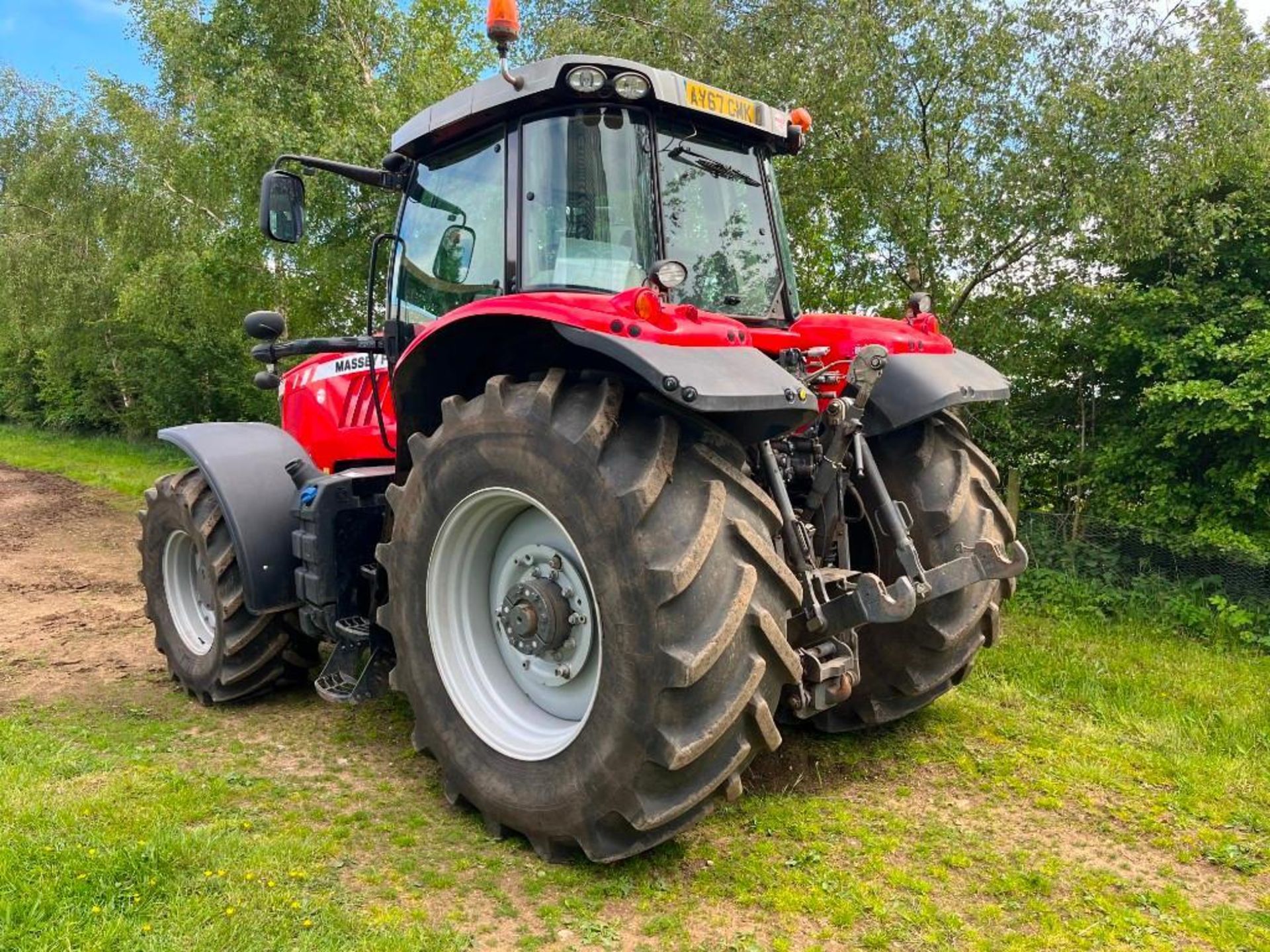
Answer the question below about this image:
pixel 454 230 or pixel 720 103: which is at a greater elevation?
pixel 720 103

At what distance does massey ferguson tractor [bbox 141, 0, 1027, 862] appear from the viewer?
8.30 feet

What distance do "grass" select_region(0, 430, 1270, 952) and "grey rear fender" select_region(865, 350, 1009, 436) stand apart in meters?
1.36

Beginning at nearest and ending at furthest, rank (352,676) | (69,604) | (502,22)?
(502,22) → (352,676) → (69,604)

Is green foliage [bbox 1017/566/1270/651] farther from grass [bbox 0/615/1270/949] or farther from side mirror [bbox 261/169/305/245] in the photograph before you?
side mirror [bbox 261/169/305/245]

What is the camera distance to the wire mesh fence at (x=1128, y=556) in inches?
229

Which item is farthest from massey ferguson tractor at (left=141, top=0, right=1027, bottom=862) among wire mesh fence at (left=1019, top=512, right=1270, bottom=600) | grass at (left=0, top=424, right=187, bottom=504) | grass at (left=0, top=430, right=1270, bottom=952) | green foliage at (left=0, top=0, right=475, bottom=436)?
grass at (left=0, top=424, right=187, bottom=504)

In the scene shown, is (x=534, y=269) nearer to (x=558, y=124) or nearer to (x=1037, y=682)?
(x=558, y=124)

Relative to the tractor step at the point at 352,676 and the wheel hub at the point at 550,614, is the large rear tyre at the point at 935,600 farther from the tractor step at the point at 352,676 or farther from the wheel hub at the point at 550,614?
the tractor step at the point at 352,676

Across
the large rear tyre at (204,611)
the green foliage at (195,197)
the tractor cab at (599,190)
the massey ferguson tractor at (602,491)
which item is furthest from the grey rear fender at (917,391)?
the green foliage at (195,197)

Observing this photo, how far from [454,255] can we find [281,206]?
817 mm

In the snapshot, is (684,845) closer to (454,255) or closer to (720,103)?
(454,255)

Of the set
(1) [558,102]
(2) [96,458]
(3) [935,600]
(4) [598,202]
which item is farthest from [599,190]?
(2) [96,458]

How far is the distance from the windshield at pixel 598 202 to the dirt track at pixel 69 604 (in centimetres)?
319

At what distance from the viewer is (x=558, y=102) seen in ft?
10.4
